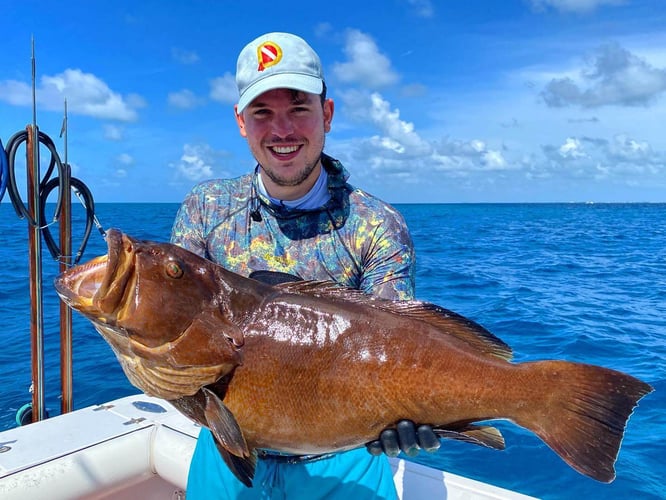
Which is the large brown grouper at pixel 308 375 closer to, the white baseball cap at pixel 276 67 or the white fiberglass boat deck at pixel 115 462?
the white baseball cap at pixel 276 67

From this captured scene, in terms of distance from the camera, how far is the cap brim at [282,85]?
9.45 feet

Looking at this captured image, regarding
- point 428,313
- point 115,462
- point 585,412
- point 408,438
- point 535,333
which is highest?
point 428,313

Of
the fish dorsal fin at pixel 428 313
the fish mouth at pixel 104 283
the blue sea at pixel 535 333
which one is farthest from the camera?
the blue sea at pixel 535 333

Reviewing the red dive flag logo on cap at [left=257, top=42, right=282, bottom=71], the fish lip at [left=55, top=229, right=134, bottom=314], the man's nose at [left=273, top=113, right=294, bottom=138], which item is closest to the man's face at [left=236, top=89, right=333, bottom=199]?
the man's nose at [left=273, top=113, right=294, bottom=138]

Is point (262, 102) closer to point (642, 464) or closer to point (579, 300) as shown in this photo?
point (642, 464)

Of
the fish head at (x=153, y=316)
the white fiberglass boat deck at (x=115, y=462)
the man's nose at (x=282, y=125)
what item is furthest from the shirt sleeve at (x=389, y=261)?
the white fiberglass boat deck at (x=115, y=462)

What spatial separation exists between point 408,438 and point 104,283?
1314mm

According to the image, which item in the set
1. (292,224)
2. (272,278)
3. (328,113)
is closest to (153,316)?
(272,278)

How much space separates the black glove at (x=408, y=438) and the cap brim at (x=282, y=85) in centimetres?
170

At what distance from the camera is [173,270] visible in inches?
88.2

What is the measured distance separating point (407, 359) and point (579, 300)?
47.3 feet

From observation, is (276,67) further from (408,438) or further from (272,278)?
(408,438)

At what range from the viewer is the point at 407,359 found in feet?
Answer: 7.50

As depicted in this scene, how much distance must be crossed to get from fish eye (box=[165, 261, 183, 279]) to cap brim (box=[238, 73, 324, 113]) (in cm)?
109
